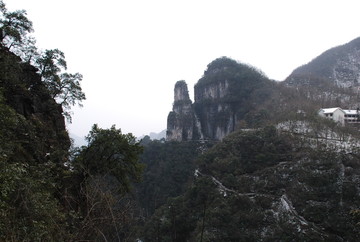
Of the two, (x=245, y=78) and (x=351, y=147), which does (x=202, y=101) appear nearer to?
(x=245, y=78)

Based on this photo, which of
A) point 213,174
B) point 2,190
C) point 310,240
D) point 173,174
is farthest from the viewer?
point 173,174

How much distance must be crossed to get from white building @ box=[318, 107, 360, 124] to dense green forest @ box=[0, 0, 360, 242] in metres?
3.69

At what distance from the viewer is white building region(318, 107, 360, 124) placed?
41.3m

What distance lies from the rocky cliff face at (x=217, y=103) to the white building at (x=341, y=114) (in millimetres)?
21344

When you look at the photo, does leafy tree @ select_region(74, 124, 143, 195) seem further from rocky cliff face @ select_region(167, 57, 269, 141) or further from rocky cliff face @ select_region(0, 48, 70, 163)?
rocky cliff face @ select_region(167, 57, 269, 141)

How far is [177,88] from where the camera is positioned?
75.8 meters

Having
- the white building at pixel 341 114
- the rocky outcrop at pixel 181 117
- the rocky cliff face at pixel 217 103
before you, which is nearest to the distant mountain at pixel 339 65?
the rocky cliff face at pixel 217 103

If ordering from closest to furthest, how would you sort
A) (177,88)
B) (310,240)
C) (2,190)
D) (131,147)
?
(2,190) < (131,147) < (310,240) < (177,88)

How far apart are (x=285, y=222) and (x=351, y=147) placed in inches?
500

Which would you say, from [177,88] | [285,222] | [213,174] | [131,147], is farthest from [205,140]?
[131,147]

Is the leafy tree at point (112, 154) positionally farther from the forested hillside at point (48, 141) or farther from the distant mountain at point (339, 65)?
the distant mountain at point (339, 65)

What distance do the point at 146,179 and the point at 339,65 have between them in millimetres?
92414

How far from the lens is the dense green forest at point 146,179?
5.26 meters

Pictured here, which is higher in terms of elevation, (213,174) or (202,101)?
(202,101)
